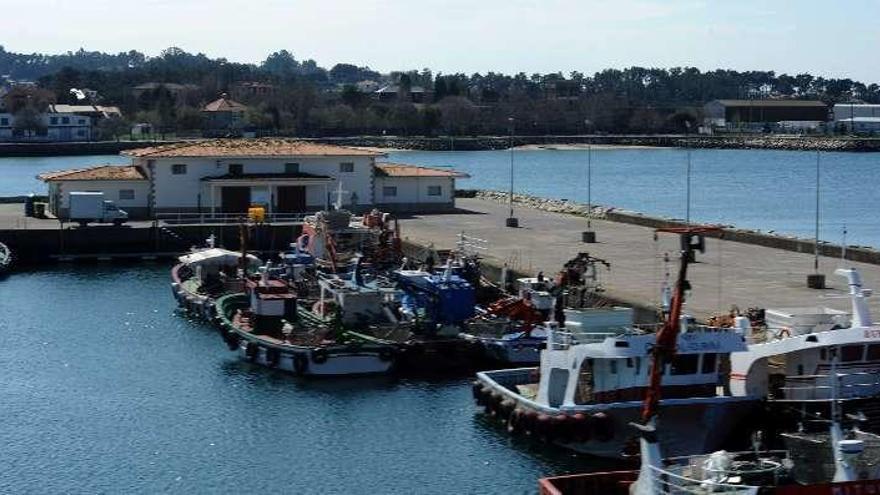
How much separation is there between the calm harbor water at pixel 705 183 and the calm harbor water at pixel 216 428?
42.5 metres

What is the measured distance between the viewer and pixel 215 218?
7056 cm

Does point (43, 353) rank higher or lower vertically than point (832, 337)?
lower

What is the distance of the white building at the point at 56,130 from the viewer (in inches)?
7603

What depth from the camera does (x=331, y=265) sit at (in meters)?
50.5

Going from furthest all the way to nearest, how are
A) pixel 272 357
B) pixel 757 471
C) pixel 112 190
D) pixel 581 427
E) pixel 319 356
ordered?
pixel 112 190
pixel 272 357
pixel 319 356
pixel 581 427
pixel 757 471

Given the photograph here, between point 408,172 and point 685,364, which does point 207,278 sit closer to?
point 685,364

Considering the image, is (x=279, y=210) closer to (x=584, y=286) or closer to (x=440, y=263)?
(x=440, y=263)

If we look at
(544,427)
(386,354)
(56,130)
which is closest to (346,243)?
(386,354)

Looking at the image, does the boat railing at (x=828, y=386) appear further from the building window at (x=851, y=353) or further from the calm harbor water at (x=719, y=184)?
the calm harbor water at (x=719, y=184)

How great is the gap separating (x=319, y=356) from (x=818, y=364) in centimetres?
1404

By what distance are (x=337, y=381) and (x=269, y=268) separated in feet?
27.2

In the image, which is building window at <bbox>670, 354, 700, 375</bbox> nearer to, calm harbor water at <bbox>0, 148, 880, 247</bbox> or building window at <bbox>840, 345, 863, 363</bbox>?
building window at <bbox>840, 345, 863, 363</bbox>

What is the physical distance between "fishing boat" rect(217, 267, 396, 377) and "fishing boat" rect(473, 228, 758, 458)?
8288 millimetres

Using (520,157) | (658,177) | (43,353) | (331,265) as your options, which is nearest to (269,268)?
(331,265)
